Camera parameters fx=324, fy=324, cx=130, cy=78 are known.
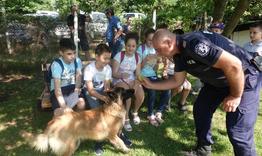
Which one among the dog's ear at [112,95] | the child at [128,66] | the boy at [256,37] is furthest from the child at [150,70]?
the boy at [256,37]

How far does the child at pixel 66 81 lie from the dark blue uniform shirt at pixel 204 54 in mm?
1846

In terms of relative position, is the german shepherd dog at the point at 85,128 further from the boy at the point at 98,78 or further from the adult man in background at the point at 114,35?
the adult man in background at the point at 114,35

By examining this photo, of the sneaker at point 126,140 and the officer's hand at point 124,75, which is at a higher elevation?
the officer's hand at point 124,75

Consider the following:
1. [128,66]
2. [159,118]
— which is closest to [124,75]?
[128,66]

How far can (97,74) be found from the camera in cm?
527

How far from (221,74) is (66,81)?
255 cm

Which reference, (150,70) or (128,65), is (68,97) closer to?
(128,65)

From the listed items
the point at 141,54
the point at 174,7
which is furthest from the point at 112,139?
the point at 174,7

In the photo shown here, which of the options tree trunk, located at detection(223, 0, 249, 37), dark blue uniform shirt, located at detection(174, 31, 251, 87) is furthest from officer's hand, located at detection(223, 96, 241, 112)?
tree trunk, located at detection(223, 0, 249, 37)

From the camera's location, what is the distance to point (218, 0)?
8367 millimetres

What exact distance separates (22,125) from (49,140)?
1.67 m

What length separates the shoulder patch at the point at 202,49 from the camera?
3.25m

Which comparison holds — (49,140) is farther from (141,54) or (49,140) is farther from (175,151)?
(141,54)

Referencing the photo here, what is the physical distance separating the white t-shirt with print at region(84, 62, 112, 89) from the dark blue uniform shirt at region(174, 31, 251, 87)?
161 centimetres
